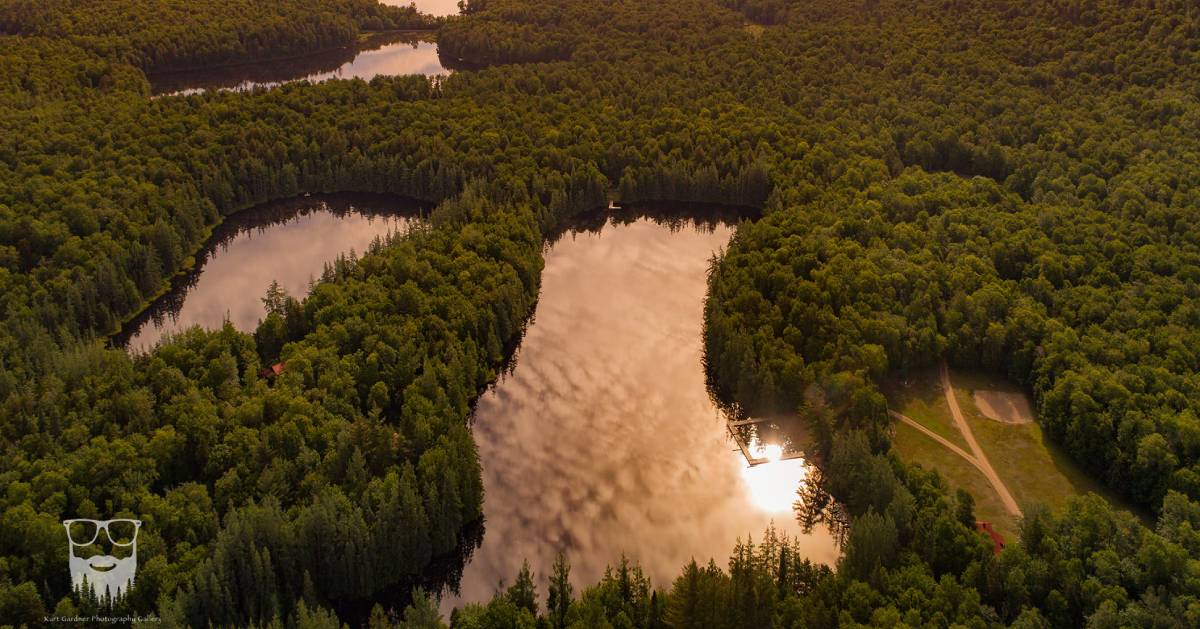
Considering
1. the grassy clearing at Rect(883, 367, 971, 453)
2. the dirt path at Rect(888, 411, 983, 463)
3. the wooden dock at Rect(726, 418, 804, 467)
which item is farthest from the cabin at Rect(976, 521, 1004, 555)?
the wooden dock at Rect(726, 418, 804, 467)

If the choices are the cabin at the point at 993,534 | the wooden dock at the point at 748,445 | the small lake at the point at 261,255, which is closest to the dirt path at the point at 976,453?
the cabin at the point at 993,534

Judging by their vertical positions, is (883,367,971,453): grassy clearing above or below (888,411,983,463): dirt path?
above

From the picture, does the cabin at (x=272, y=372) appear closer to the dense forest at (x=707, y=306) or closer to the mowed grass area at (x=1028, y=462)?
the dense forest at (x=707, y=306)

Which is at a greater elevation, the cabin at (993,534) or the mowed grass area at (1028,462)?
the mowed grass area at (1028,462)

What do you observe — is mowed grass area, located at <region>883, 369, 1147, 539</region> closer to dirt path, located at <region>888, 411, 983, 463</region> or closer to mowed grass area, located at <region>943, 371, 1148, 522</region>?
mowed grass area, located at <region>943, 371, 1148, 522</region>

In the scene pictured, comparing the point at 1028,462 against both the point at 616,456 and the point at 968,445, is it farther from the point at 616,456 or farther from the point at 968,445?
the point at 616,456

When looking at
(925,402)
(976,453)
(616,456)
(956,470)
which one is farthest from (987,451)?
(616,456)
